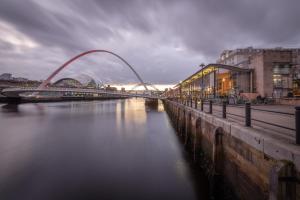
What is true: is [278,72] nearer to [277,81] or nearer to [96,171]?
[277,81]

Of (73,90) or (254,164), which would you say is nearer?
(254,164)

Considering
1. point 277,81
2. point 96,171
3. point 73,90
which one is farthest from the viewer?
point 73,90

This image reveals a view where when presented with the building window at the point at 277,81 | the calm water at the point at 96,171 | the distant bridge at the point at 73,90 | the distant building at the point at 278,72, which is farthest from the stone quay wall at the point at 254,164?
the distant bridge at the point at 73,90

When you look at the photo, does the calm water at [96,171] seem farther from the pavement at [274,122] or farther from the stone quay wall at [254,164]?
the pavement at [274,122]

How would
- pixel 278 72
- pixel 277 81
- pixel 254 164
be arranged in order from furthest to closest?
pixel 277 81
pixel 278 72
pixel 254 164

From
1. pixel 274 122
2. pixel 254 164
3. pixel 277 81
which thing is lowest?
pixel 254 164

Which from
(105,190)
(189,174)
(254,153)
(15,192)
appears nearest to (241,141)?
(254,153)

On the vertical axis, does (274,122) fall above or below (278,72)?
below

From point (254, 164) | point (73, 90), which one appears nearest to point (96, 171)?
point (254, 164)

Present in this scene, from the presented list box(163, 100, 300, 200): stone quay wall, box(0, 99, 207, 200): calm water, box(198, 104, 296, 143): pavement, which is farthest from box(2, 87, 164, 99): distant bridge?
box(163, 100, 300, 200): stone quay wall

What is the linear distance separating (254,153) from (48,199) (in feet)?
30.1

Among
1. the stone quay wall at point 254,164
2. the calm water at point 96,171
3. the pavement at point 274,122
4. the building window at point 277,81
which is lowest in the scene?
the calm water at point 96,171

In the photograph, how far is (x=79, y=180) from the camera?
981 cm

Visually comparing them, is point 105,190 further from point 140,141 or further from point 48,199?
point 140,141
